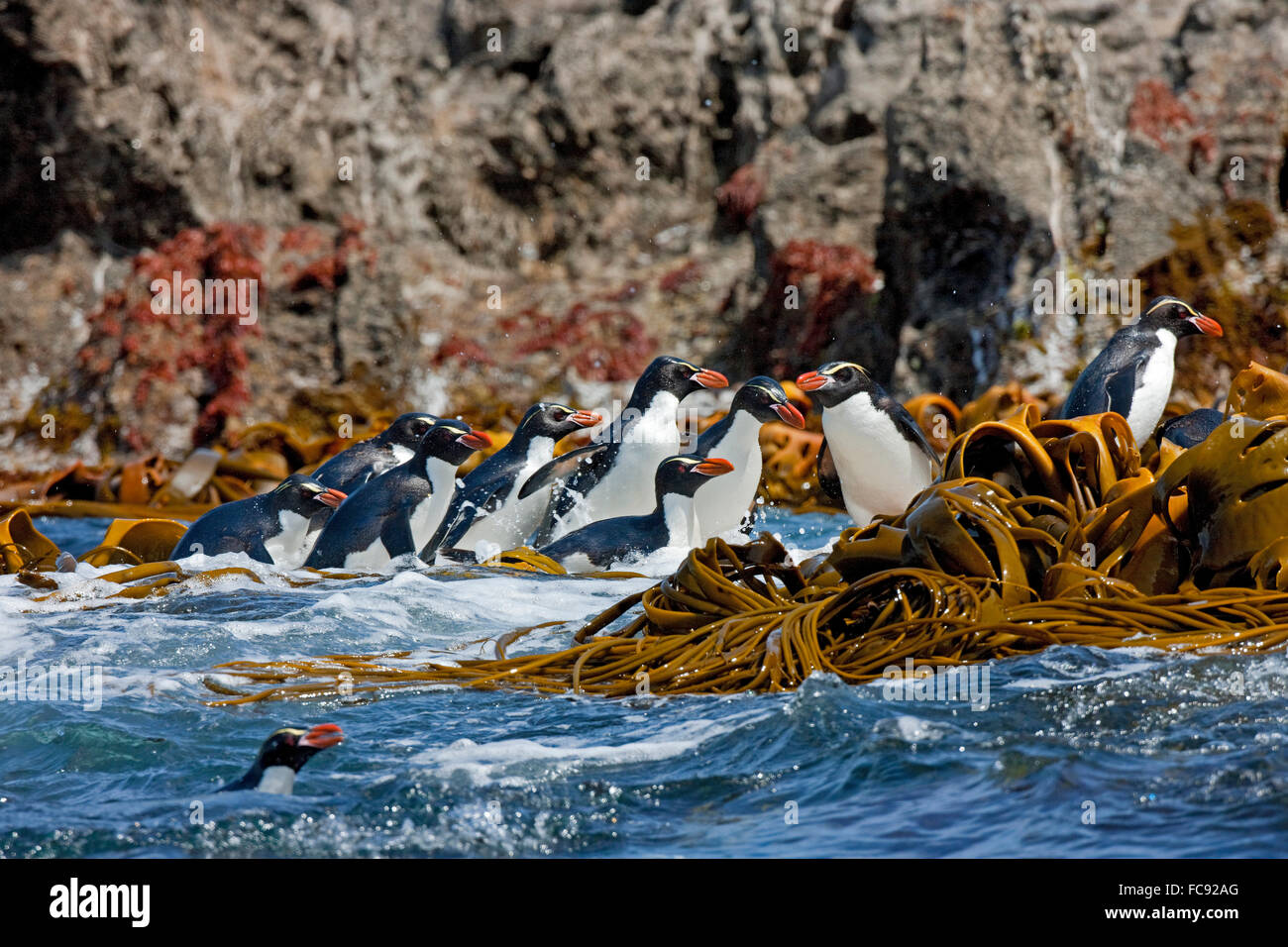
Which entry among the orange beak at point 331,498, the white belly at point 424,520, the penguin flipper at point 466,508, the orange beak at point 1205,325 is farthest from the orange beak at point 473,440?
the orange beak at point 1205,325

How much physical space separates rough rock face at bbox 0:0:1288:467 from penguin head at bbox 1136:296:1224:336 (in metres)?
4.20

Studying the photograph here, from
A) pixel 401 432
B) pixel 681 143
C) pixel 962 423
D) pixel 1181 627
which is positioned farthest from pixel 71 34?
pixel 1181 627

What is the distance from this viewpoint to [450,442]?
283 inches

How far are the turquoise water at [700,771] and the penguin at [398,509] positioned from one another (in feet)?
8.22

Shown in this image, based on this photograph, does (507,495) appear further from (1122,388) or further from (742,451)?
(1122,388)

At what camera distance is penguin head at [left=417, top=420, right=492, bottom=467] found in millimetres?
7164

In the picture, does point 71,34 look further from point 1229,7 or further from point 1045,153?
point 1229,7

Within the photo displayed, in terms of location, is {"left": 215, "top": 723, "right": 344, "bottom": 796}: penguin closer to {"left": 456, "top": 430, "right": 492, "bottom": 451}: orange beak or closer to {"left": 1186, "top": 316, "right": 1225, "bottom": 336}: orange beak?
{"left": 456, "top": 430, "right": 492, "bottom": 451}: orange beak

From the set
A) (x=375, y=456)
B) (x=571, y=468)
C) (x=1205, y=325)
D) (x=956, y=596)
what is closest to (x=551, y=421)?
(x=571, y=468)

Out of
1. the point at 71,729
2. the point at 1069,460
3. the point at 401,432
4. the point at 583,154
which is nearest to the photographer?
the point at 71,729

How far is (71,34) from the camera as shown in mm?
15836

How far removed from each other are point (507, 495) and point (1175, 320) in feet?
12.7

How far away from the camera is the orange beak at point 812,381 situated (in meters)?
6.76
